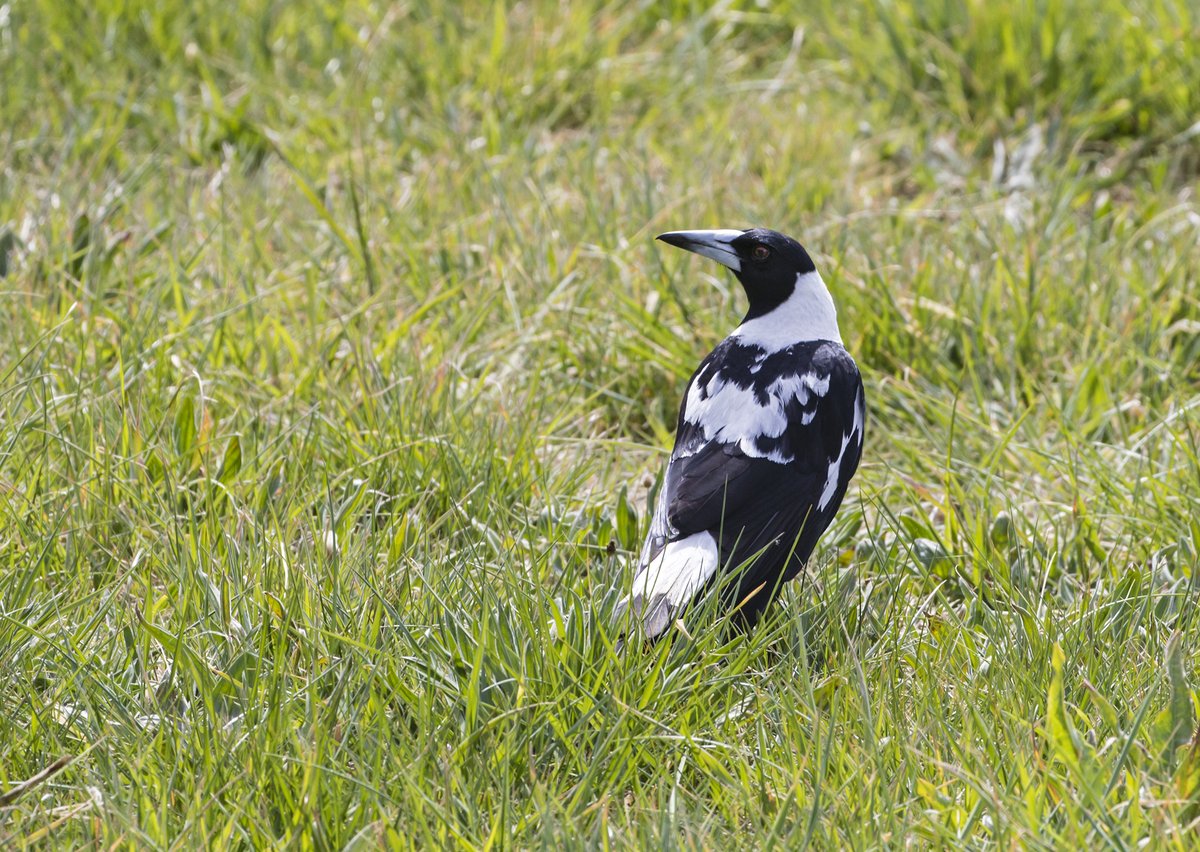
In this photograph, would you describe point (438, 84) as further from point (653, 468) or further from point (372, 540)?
point (372, 540)

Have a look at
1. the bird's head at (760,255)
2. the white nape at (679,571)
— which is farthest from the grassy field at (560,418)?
the bird's head at (760,255)

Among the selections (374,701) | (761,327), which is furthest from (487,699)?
(761,327)

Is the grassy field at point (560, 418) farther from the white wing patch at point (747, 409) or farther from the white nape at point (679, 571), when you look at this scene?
the white wing patch at point (747, 409)

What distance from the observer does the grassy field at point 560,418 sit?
6.69ft

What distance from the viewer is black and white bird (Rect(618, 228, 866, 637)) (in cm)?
254

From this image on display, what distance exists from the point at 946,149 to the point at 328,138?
2.05m

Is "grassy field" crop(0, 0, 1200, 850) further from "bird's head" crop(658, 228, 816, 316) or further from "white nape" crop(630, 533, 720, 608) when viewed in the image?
"bird's head" crop(658, 228, 816, 316)

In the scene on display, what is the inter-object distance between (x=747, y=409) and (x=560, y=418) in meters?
0.67

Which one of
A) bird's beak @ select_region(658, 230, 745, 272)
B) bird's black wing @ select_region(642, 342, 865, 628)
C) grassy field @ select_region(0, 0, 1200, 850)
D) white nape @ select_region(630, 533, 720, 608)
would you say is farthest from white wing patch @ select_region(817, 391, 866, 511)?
bird's beak @ select_region(658, 230, 745, 272)

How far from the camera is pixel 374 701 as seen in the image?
6.82ft

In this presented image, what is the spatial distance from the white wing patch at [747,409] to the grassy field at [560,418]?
27 cm

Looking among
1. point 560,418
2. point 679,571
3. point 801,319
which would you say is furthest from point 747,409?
point 560,418

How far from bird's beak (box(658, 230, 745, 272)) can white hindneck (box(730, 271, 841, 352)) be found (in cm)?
13

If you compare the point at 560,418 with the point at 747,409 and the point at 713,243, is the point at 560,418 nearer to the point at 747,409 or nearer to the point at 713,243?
the point at 713,243
